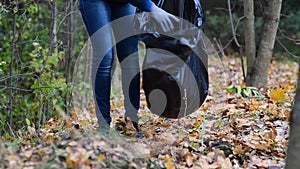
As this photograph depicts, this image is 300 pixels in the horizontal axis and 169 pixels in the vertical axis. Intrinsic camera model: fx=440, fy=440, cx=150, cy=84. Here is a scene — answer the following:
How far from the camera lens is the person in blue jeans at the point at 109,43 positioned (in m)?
3.15

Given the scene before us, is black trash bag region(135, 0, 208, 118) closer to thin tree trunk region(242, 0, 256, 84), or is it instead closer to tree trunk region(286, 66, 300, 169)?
tree trunk region(286, 66, 300, 169)

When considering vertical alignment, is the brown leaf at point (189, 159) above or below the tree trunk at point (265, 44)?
below

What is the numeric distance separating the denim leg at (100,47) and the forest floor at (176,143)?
0.79 ft

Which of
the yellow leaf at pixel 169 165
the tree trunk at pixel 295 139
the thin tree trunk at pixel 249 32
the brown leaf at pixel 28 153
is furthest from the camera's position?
the thin tree trunk at pixel 249 32

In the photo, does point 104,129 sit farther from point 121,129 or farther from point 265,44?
point 265,44

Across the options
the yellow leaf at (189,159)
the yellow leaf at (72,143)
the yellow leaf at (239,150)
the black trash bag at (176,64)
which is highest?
the black trash bag at (176,64)

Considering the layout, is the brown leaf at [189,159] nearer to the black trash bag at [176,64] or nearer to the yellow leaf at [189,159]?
the yellow leaf at [189,159]

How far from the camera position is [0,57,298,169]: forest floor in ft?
8.55

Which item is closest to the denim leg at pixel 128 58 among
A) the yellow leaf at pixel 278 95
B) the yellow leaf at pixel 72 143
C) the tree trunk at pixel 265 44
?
the yellow leaf at pixel 72 143

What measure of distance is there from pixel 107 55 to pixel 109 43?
0.29 ft

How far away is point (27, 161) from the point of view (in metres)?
2.56

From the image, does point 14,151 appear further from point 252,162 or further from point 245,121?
point 245,121

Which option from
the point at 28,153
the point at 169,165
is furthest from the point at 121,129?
the point at 28,153

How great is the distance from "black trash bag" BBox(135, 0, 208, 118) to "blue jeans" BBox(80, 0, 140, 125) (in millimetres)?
97
